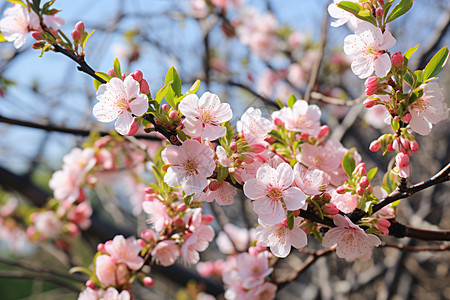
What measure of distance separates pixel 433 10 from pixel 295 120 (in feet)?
8.72

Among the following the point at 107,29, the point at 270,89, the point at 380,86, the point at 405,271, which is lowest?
the point at 405,271

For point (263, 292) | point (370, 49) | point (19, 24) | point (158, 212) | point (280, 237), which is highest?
point (370, 49)

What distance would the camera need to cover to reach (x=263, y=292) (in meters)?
1.00

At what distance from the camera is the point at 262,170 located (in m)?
0.65

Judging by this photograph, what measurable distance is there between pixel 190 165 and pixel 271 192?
15cm

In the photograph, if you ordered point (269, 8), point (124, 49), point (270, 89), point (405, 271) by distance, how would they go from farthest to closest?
point (270, 89), point (124, 49), point (269, 8), point (405, 271)

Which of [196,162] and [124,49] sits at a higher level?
[196,162]

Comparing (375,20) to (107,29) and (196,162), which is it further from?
(107,29)

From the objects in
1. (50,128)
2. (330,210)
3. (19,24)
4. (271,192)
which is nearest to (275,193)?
(271,192)

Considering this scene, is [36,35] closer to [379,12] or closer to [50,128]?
[50,128]

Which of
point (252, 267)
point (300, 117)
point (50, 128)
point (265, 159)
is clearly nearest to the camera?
point (265, 159)

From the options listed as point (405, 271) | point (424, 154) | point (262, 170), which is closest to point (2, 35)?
point (262, 170)

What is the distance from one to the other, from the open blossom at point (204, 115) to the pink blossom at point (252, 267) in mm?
459

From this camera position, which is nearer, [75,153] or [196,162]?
[196,162]
